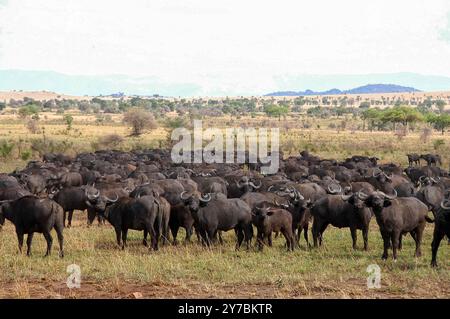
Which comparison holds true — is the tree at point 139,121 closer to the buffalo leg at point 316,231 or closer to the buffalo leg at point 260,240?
the buffalo leg at point 316,231

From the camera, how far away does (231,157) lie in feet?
130

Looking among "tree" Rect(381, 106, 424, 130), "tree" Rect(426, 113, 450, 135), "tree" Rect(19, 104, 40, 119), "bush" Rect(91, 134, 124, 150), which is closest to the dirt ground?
"bush" Rect(91, 134, 124, 150)

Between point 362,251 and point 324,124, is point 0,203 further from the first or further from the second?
point 324,124

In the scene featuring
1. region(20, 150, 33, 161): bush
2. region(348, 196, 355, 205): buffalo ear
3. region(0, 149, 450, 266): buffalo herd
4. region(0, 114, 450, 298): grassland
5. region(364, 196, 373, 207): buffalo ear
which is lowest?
region(20, 150, 33, 161): bush

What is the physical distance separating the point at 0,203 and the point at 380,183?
518 inches

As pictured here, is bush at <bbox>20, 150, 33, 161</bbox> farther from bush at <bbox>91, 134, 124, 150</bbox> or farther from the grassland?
the grassland

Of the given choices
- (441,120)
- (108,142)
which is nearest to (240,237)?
(108,142)

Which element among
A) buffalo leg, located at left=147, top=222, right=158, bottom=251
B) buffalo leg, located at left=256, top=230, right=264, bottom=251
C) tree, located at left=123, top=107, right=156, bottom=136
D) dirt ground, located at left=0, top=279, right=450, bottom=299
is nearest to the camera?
dirt ground, located at left=0, top=279, right=450, bottom=299

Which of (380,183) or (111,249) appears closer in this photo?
(111,249)

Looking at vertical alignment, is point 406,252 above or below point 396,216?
below

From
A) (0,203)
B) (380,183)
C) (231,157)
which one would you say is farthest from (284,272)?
(231,157)

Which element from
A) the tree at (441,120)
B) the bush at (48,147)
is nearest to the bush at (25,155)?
the bush at (48,147)

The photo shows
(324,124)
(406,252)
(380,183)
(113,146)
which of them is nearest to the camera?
(406,252)

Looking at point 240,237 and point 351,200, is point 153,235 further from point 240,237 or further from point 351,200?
point 351,200
